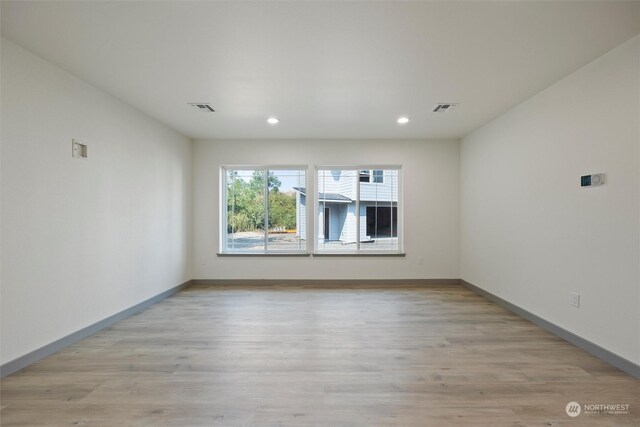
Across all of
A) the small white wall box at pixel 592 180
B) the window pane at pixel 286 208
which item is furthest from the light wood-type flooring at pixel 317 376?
the window pane at pixel 286 208

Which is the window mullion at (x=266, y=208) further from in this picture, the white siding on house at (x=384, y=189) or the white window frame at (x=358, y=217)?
the white siding on house at (x=384, y=189)

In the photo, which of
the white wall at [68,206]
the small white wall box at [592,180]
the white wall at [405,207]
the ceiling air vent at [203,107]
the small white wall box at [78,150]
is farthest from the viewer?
the white wall at [405,207]

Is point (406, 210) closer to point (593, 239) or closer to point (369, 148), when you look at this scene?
point (369, 148)

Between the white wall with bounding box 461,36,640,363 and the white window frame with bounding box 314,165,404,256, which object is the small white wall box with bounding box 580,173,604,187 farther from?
the white window frame with bounding box 314,165,404,256

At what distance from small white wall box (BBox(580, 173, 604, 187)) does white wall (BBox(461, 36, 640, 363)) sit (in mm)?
52

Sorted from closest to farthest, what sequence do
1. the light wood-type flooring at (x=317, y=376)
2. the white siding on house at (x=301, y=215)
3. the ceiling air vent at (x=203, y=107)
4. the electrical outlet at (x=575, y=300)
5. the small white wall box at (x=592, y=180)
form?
the light wood-type flooring at (x=317, y=376) < the small white wall box at (x=592, y=180) < the electrical outlet at (x=575, y=300) < the ceiling air vent at (x=203, y=107) < the white siding on house at (x=301, y=215)

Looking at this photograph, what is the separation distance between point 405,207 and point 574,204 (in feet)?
8.87

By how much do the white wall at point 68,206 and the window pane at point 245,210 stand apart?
4.40ft

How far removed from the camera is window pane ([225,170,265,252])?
5684 mm

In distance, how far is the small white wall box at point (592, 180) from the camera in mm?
2662

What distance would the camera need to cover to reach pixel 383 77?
3027mm

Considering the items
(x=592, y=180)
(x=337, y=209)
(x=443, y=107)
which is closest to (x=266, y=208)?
(x=337, y=209)

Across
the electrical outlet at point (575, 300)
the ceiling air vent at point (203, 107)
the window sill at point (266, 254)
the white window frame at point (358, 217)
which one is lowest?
the electrical outlet at point (575, 300)

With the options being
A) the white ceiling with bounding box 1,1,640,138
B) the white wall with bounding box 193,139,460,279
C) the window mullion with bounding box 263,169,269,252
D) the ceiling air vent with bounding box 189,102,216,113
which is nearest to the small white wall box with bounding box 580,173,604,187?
the white ceiling with bounding box 1,1,640,138
